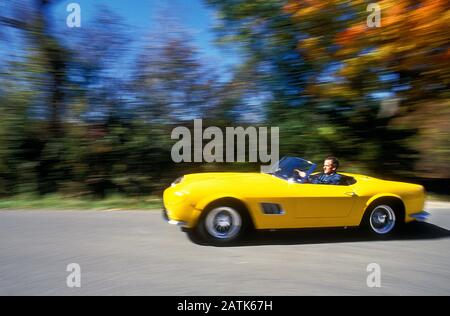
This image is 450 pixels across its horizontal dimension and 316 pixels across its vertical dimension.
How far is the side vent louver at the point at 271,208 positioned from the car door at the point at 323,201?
0.24 metres

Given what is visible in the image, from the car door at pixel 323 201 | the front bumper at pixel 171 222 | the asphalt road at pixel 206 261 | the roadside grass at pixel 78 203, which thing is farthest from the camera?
the roadside grass at pixel 78 203

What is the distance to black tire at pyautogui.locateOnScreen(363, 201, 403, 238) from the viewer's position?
5883 mm

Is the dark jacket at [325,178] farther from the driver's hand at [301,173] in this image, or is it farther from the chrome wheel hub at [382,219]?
the chrome wheel hub at [382,219]

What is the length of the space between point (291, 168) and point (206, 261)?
2048 millimetres

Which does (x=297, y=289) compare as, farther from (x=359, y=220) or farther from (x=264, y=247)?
(x=359, y=220)

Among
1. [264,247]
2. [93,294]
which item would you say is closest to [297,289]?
[264,247]

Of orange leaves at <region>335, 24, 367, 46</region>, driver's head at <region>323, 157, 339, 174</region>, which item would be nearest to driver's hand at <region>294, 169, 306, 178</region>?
driver's head at <region>323, 157, 339, 174</region>

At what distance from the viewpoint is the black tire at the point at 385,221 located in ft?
19.3

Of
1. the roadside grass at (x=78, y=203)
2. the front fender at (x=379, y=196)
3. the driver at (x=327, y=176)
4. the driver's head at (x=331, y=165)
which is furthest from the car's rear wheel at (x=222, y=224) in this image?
the roadside grass at (x=78, y=203)

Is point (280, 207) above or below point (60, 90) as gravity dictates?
below

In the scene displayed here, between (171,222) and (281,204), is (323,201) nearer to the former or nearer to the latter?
(281,204)

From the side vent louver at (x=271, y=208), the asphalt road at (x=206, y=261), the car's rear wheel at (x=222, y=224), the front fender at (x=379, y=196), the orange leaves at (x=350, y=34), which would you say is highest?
the orange leaves at (x=350, y=34)

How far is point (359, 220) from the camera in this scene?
5.68 metres

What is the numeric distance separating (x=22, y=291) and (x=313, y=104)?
8781 mm
